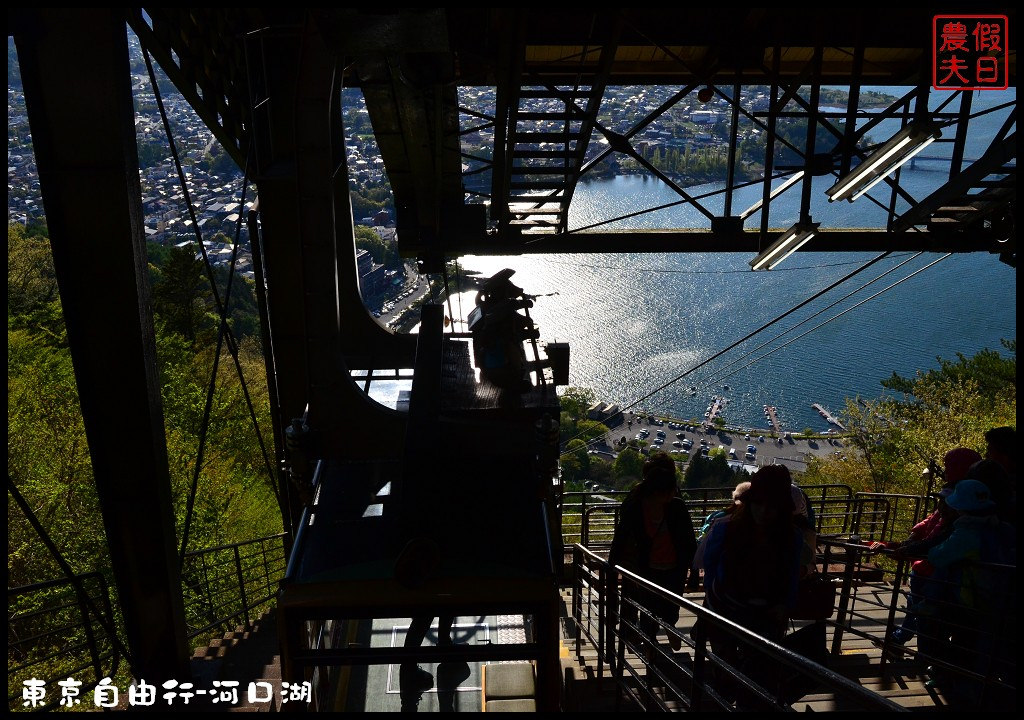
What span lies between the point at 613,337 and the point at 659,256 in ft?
68.1

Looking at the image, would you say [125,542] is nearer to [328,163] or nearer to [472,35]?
[328,163]

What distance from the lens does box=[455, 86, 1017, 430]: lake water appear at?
60875 mm

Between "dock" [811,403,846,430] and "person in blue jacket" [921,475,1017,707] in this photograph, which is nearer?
"person in blue jacket" [921,475,1017,707]

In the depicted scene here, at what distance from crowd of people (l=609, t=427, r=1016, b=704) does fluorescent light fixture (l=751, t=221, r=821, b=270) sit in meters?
4.22

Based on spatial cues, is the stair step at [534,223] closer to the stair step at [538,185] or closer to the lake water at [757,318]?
the stair step at [538,185]

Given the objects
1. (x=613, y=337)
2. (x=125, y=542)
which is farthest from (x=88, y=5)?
(x=613, y=337)

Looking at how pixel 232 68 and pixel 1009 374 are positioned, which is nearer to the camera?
pixel 232 68

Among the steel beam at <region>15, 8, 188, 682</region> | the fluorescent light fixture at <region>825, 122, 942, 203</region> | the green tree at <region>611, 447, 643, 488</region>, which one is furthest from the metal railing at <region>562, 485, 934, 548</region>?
the green tree at <region>611, 447, 643, 488</region>

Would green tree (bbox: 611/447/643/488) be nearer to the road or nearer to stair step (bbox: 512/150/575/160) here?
the road

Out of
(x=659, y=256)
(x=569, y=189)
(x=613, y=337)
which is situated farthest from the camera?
(x=659, y=256)

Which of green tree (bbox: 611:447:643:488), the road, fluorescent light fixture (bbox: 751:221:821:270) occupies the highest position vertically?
fluorescent light fixture (bbox: 751:221:821:270)

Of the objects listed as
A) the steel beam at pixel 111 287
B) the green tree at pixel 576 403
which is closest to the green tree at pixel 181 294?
the green tree at pixel 576 403

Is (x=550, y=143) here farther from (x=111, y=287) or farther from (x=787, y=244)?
(x=111, y=287)

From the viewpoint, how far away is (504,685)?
5.94 metres
